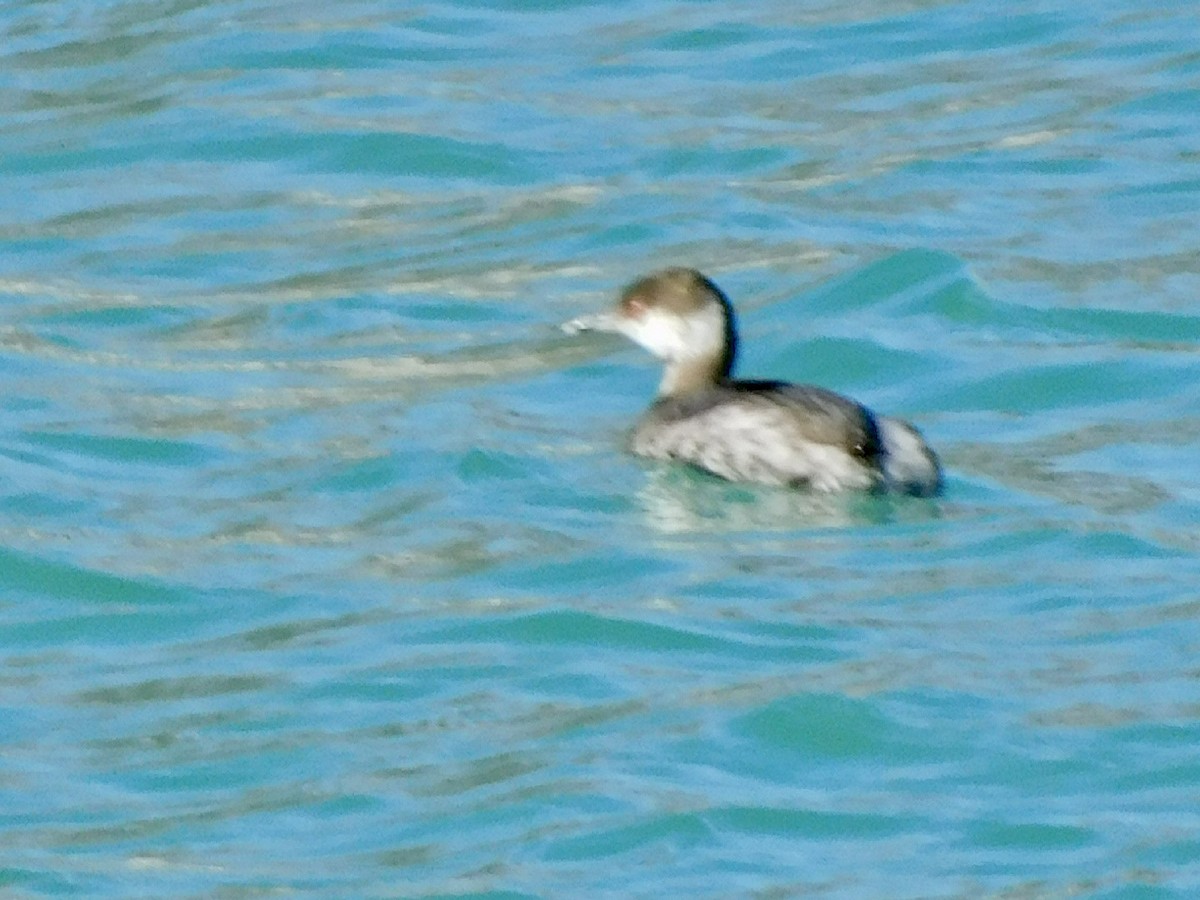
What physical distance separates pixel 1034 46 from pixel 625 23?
6.31ft

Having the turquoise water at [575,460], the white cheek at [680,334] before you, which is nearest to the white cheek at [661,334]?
the white cheek at [680,334]

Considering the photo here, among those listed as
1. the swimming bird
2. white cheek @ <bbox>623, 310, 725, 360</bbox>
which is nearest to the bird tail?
the swimming bird

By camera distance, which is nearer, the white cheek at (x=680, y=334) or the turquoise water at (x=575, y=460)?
the turquoise water at (x=575, y=460)

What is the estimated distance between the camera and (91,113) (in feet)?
47.4

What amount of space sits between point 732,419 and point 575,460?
0.53 m

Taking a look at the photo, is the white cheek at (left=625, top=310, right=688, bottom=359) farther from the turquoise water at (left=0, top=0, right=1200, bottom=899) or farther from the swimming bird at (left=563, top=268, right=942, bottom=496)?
the turquoise water at (left=0, top=0, right=1200, bottom=899)

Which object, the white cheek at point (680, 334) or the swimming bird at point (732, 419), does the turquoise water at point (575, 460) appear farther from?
the white cheek at point (680, 334)

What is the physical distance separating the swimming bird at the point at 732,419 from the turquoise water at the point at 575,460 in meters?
0.09

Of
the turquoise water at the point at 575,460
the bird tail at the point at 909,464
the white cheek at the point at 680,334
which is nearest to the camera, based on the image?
the turquoise water at the point at 575,460

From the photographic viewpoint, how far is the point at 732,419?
9625 millimetres

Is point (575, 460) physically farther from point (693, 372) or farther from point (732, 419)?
point (693, 372)

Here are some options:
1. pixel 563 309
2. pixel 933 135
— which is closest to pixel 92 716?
pixel 563 309

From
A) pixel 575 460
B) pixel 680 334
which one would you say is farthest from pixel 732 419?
pixel 680 334

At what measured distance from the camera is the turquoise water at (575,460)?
6957 millimetres
